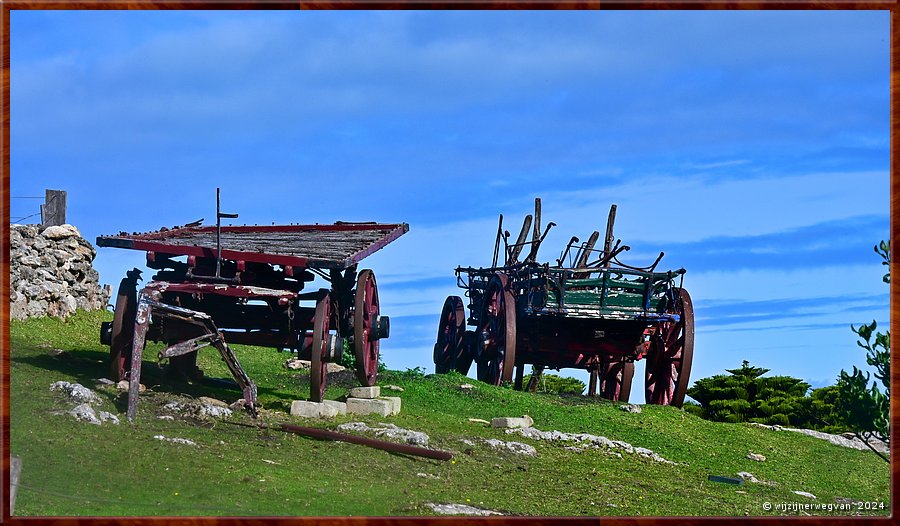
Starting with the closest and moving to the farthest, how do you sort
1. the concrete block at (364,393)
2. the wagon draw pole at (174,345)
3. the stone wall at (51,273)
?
the wagon draw pole at (174,345) → the concrete block at (364,393) → the stone wall at (51,273)

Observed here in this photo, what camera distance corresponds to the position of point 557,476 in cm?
1130

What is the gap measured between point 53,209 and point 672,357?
39.7 feet

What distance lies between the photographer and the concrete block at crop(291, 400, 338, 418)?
1280cm

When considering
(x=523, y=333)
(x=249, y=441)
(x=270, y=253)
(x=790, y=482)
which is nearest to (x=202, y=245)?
(x=270, y=253)

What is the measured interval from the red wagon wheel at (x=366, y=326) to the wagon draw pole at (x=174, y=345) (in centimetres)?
181

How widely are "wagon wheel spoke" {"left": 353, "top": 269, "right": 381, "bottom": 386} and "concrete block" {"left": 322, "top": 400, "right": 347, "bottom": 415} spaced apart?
911 millimetres

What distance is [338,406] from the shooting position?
13148 millimetres

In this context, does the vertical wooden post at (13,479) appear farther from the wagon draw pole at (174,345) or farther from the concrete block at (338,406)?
the concrete block at (338,406)

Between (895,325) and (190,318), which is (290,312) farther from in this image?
(895,325)

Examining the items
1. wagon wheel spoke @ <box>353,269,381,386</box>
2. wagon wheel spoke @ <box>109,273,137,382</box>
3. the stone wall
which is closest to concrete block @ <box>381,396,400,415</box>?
wagon wheel spoke @ <box>353,269,381,386</box>

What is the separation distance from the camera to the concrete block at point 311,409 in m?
12.8

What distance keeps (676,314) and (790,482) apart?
4.69 m

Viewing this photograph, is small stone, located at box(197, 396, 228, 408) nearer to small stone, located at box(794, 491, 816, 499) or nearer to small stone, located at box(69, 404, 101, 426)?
small stone, located at box(69, 404, 101, 426)

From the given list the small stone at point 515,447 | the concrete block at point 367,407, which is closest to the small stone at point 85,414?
the concrete block at point 367,407
